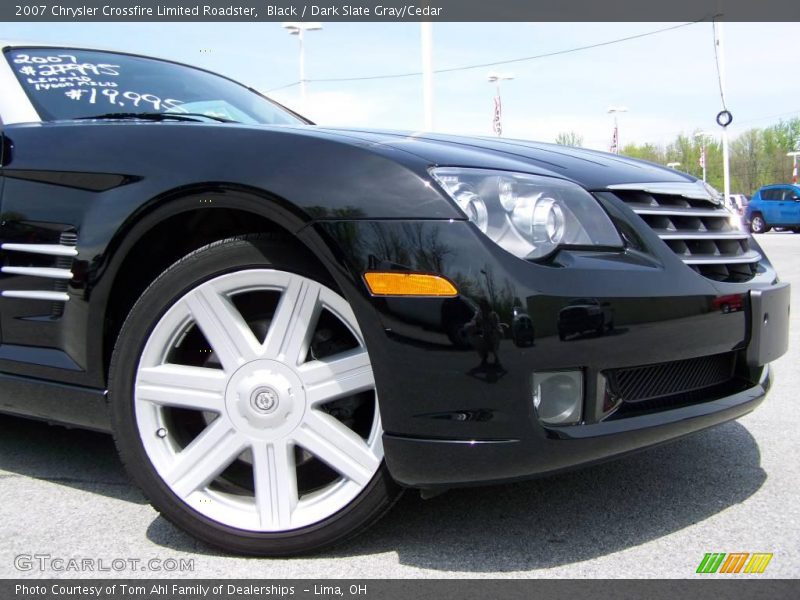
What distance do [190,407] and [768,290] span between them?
167cm

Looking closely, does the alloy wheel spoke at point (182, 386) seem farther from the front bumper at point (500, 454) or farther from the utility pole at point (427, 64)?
the utility pole at point (427, 64)

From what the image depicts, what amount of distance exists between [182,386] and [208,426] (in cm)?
13

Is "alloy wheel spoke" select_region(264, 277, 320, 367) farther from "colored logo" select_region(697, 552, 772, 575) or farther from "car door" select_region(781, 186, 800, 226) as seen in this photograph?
"car door" select_region(781, 186, 800, 226)

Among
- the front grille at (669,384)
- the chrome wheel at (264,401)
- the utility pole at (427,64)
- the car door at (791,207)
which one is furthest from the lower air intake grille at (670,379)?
the car door at (791,207)

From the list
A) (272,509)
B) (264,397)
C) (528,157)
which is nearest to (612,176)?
(528,157)

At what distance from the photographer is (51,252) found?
229 cm

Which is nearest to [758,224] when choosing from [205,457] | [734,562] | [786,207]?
[786,207]

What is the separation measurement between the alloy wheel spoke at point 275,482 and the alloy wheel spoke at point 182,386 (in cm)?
18

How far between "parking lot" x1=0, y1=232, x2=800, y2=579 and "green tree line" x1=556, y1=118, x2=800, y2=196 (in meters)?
63.1

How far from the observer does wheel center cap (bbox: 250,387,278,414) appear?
2039 mm

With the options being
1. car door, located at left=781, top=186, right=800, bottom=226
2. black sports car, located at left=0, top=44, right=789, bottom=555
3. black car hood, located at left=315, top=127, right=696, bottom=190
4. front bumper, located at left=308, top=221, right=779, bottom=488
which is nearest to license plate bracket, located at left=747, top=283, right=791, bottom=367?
black sports car, located at left=0, top=44, right=789, bottom=555

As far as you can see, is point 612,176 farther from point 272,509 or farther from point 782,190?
point 782,190

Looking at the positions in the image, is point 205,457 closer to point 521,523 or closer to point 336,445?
point 336,445

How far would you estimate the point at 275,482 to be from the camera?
6.78 ft
